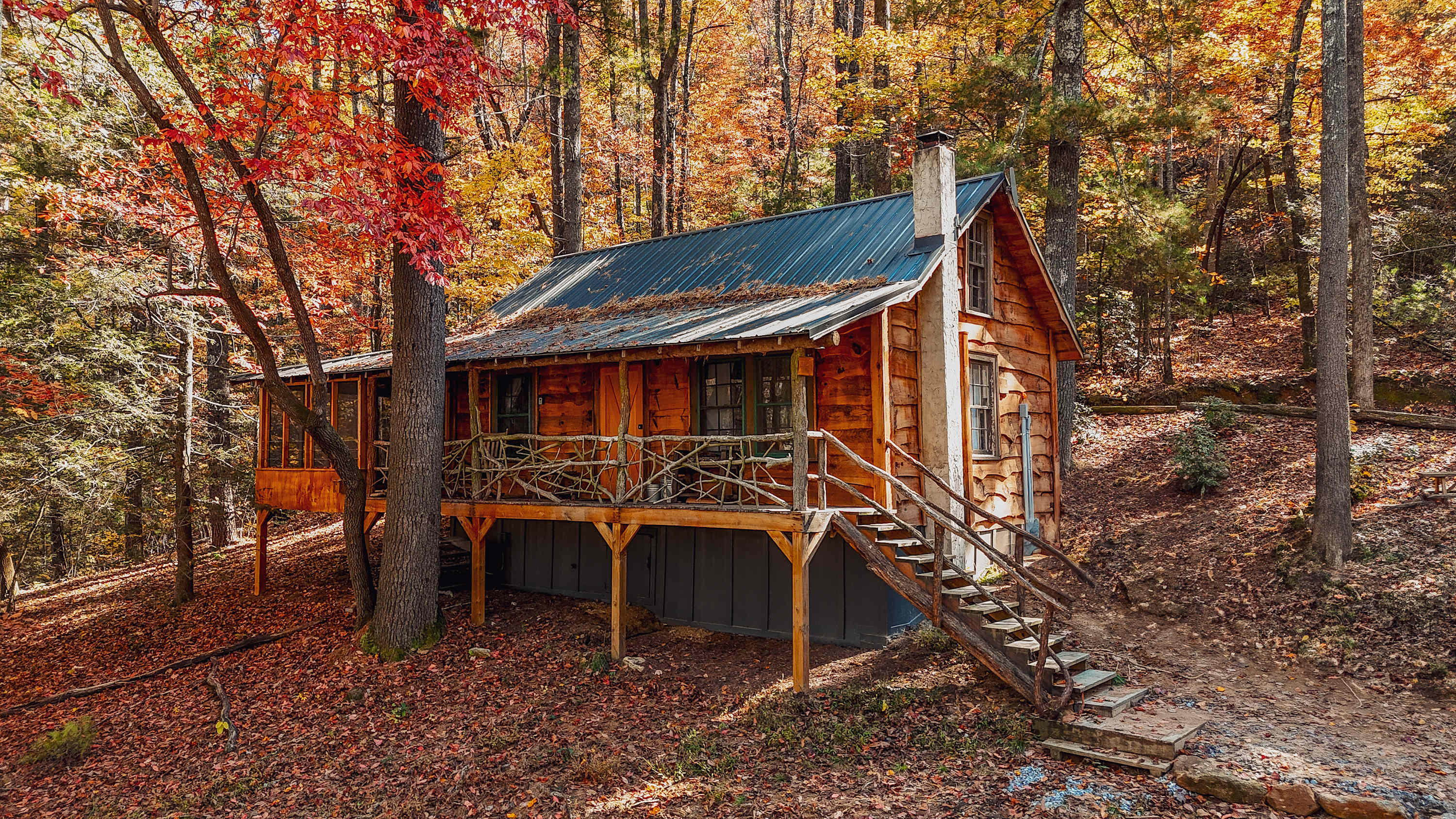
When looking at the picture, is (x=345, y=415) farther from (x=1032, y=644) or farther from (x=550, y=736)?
(x=1032, y=644)

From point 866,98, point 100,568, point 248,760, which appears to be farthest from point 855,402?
point 100,568

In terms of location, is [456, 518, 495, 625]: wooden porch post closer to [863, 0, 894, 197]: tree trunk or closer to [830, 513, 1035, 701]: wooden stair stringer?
[830, 513, 1035, 701]: wooden stair stringer

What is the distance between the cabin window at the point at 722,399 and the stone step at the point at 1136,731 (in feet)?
17.8

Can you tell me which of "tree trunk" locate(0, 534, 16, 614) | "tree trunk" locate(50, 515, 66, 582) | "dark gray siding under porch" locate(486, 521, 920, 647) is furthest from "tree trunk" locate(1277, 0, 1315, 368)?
"tree trunk" locate(50, 515, 66, 582)

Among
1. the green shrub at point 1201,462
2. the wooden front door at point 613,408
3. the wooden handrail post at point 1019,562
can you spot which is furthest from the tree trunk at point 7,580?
the green shrub at point 1201,462

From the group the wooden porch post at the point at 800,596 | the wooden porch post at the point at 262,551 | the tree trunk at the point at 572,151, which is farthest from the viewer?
the tree trunk at the point at 572,151

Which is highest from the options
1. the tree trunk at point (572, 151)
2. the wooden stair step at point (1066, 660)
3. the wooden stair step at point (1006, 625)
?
A: the tree trunk at point (572, 151)

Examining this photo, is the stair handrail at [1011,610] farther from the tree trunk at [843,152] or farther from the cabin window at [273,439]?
the tree trunk at [843,152]

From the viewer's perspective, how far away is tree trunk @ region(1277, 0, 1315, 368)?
19078 millimetres

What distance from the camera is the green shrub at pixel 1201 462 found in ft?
46.8

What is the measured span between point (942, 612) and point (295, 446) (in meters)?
12.7

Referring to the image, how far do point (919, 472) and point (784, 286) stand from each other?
3.24m

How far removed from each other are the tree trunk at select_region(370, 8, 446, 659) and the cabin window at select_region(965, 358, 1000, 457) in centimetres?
774

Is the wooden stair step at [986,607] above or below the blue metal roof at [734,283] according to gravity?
below
